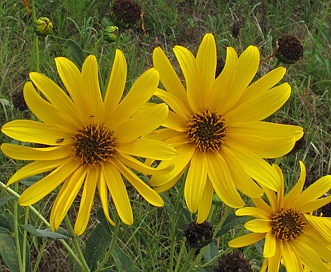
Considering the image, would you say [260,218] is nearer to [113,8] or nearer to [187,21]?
[113,8]

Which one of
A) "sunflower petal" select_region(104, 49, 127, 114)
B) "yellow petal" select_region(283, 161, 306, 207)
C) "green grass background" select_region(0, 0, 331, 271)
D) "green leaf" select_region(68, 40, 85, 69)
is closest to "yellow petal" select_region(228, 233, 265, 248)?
"yellow petal" select_region(283, 161, 306, 207)

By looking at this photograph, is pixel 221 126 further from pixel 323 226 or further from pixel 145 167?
pixel 323 226

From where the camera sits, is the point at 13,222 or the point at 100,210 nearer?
the point at 100,210

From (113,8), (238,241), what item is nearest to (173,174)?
(238,241)

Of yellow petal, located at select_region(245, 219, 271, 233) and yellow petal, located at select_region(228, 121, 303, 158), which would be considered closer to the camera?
yellow petal, located at select_region(228, 121, 303, 158)

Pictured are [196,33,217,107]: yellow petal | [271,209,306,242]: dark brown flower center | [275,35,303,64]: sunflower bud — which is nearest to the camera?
[196,33,217,107]: yellow petal

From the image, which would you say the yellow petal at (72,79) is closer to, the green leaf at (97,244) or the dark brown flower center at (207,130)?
the dark brown flower center at (207,130)

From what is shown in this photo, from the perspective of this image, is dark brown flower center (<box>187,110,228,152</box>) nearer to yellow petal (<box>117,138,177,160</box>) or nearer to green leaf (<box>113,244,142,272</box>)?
yellow petal (<box>117,138,177,160</box>)
